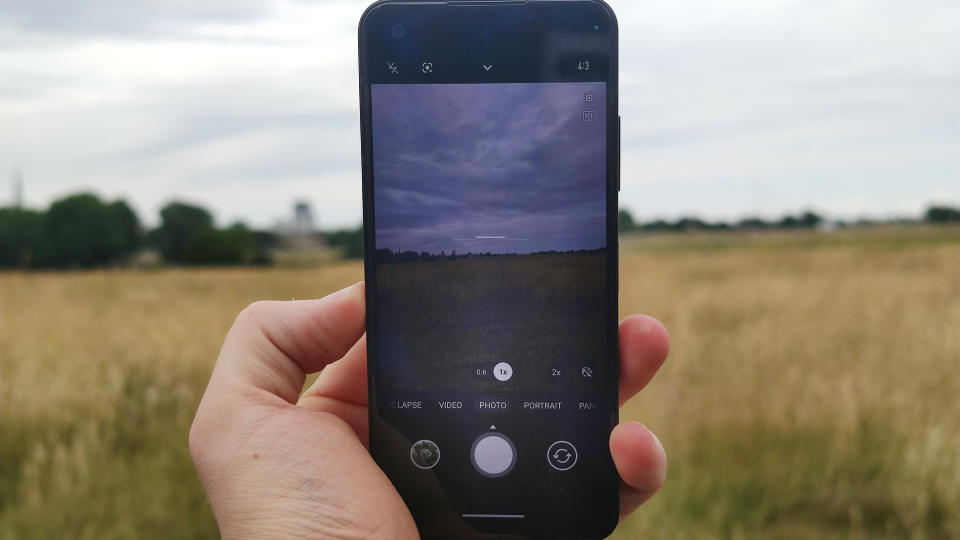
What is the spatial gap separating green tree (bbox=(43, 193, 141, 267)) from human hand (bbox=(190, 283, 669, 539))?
28839mm

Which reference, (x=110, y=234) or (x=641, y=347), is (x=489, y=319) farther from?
(x=110, y=234)

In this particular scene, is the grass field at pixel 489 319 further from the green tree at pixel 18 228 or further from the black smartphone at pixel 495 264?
A: the green tree at pixel 18 228

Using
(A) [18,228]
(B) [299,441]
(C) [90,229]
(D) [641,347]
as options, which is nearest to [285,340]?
(B) [299,441]

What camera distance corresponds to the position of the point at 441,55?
1793 millimetres

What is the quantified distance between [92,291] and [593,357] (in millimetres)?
13173

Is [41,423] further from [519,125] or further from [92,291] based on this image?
[92,291]

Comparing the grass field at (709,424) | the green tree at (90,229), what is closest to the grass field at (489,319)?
the grass field at (709,424)

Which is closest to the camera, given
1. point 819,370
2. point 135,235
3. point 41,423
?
point 41,423

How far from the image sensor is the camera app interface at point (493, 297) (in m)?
1.73

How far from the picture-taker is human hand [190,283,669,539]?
1.60 m

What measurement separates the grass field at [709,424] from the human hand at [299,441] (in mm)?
2057

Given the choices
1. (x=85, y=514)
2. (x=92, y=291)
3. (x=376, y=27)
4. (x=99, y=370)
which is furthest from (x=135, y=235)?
(x=376, y=27)

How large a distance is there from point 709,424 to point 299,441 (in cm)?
365

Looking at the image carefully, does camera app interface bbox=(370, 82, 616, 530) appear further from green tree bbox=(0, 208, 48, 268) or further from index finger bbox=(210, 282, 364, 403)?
green tree bbox=(0, 208, 48, 268)
